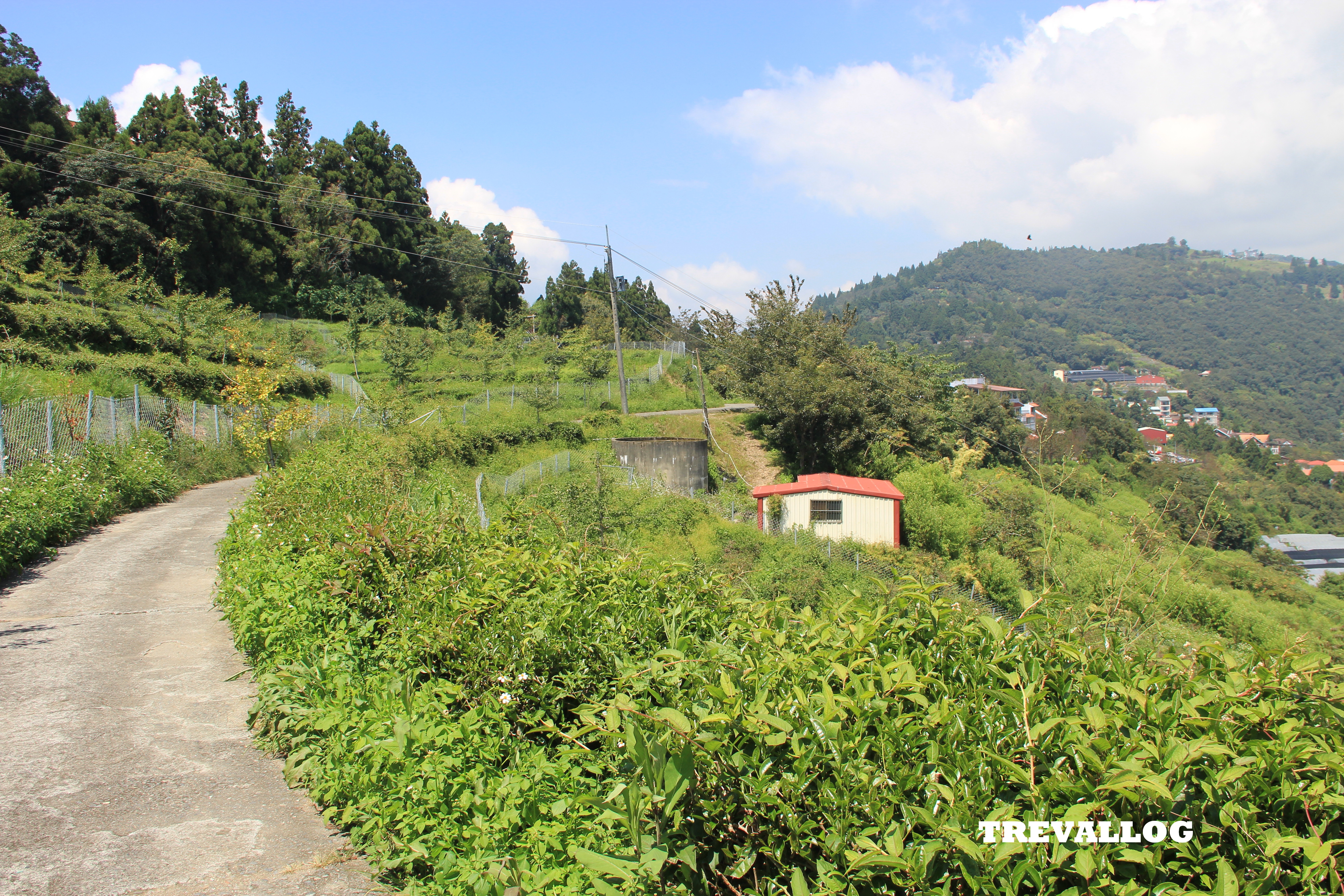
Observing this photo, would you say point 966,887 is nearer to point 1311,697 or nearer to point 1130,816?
point 1130,816

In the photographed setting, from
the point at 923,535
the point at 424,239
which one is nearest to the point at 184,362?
the point at 923,535

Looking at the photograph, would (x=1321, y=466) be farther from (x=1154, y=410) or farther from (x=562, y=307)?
(x=562, y=307)

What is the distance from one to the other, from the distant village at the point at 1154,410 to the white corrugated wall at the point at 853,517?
540 cm

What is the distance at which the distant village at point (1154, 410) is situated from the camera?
52.1 metres

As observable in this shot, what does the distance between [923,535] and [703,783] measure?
23.0m

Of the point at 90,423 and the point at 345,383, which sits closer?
the point at 90,423

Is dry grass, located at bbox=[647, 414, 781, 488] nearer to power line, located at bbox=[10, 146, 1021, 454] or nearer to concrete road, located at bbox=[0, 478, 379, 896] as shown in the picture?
power line, located at bbox=[10, 146, 1021, 454]

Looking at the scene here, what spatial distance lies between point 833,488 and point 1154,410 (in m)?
122

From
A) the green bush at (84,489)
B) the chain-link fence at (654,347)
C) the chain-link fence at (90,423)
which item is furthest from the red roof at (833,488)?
the chain-link fence at (654,347)

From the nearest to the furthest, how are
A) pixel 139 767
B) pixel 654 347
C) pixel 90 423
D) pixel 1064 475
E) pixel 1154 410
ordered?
pixel 1064 475 → pixel 139 767 → pixel 90 423 → pixel 654 347 → pixel 1154 410

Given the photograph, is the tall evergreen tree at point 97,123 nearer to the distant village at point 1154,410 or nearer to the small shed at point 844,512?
the small shed at point 844,512

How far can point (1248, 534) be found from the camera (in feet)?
125

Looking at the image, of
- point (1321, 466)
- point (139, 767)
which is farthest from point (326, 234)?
point (1321, 466)

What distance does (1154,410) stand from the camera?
4712 inches
